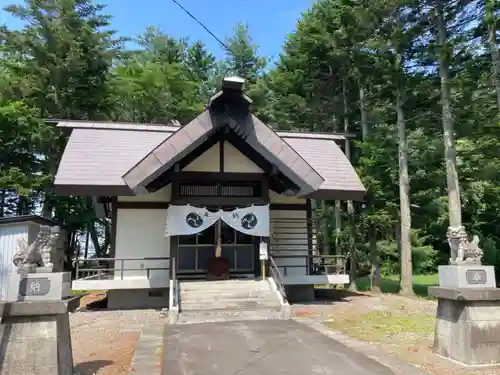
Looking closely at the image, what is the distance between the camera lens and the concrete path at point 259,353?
17.8 feet

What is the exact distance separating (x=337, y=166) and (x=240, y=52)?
19.3 metres

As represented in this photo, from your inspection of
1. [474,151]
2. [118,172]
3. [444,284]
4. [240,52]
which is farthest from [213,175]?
[240,52]

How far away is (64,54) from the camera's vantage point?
862 inches

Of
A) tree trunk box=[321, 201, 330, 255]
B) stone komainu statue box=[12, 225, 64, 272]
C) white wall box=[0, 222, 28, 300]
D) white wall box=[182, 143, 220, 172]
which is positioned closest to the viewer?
stone komainu statue box=[12, 225, 64, 272]

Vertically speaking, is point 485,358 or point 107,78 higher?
point 107,78

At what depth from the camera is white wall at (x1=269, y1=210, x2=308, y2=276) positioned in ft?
44.9

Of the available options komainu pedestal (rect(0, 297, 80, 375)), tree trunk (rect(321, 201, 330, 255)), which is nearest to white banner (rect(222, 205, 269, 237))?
komainu pedestal (rect(0, 297, 80, 375))

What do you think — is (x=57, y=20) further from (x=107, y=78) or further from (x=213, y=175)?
(x=213, y=175)

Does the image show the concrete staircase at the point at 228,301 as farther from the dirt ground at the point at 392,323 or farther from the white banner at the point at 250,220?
the white banner at the point at 250,220

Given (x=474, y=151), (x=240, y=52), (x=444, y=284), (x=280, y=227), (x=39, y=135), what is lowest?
(x=444, y=284)

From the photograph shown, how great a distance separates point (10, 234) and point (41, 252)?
732 cm

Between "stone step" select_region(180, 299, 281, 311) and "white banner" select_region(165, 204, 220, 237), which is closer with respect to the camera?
"stone step" select_region(180, 299, 281, 311)

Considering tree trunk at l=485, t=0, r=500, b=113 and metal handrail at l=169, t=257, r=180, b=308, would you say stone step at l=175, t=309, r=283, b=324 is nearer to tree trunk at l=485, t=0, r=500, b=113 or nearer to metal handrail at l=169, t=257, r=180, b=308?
metal handrail at l=169, t=257, r=180, b=308

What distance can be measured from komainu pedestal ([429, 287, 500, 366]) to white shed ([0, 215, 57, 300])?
9.70 m
